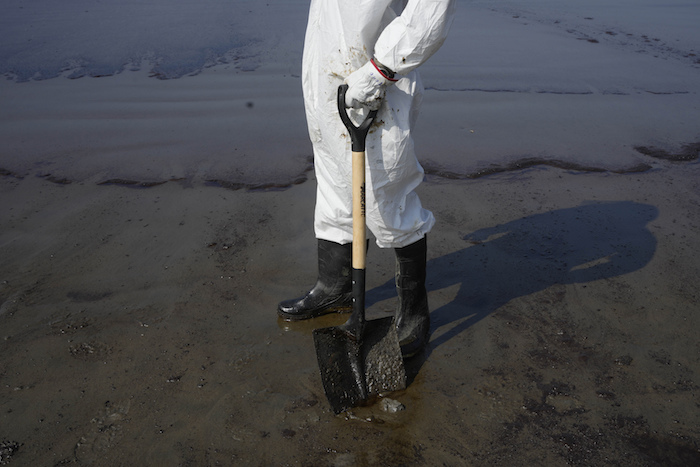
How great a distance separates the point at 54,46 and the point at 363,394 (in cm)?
604

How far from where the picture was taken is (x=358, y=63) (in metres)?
1.93

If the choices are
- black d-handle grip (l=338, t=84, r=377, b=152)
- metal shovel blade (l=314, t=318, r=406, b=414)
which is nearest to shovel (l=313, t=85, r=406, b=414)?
metal shovel blade (l=314, t=318, r=406, b=414)

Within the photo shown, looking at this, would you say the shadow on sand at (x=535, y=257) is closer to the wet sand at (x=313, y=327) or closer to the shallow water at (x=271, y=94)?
the wet sand at (x=313, y=327)

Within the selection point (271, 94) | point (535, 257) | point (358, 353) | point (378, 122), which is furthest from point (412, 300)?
point (271, 94)

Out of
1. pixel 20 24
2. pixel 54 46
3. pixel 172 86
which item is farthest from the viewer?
pixel 20 24

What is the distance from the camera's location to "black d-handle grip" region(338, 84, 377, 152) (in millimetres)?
1887

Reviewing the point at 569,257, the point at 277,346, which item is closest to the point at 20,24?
the point at 277,346

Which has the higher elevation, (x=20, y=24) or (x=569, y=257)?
(x=20, y=24)

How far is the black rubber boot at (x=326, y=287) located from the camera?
2.46 metres

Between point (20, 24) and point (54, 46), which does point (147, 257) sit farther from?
point (20, 24)

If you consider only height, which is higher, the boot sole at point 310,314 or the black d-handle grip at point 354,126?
the black d-handle grip at point 354,126

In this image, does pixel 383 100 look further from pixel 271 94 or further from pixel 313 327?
pixel 271 94

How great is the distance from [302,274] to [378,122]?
3.52 ft

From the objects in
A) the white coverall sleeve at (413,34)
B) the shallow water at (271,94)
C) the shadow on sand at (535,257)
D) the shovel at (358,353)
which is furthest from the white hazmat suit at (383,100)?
the shallow water at (271,94)
